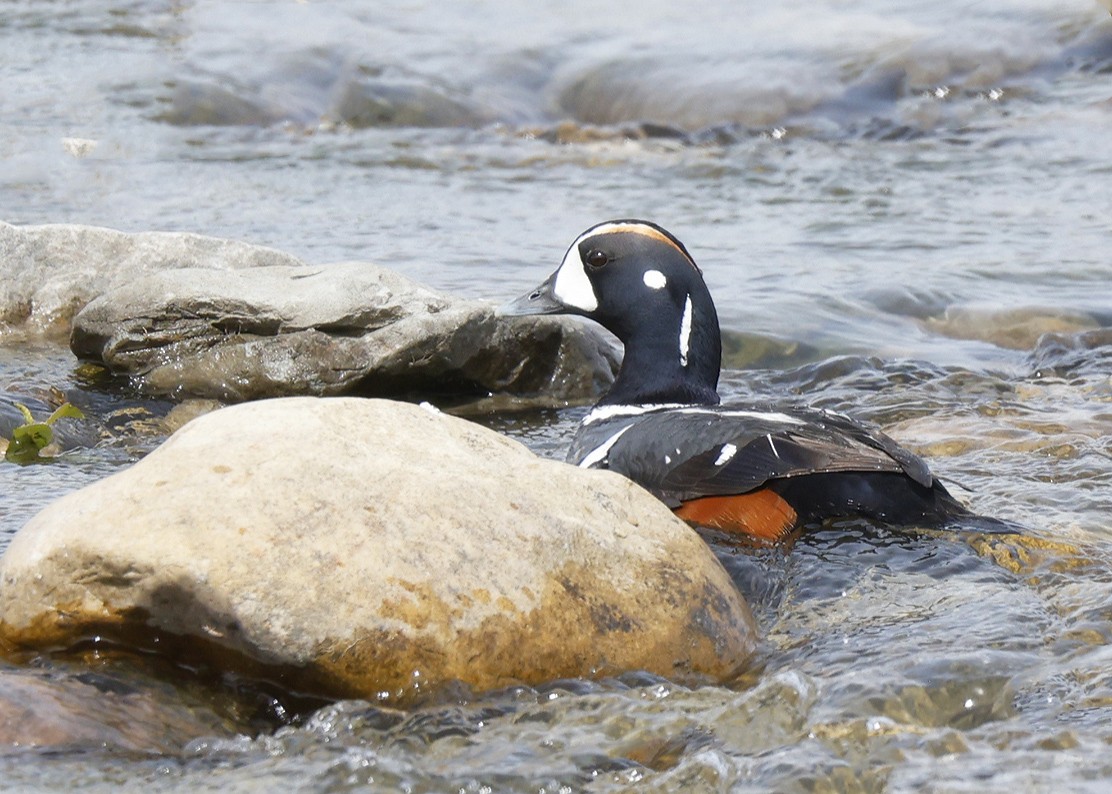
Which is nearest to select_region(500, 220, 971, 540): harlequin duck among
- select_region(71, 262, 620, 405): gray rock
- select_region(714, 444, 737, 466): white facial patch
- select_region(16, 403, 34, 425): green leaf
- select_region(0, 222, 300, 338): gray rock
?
select_region(714, 444, 737, 466): white facial patch

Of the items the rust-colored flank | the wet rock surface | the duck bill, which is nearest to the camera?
the wet rock surface

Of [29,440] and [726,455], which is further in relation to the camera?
[29,440]

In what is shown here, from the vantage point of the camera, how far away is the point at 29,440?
5492 mm

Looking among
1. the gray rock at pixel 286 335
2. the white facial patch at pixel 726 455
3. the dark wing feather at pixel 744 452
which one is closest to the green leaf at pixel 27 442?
the gray rock at pixel 286 335

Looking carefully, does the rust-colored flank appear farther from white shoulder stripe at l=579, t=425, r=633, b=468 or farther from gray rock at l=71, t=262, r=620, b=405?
gray rock at l=71, t=262, r=620, b=405

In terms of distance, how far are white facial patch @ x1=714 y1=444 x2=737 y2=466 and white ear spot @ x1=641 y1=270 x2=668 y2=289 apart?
122 centimetres

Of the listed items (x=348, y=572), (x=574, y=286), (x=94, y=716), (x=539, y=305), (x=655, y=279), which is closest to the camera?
(x=94, y=716)

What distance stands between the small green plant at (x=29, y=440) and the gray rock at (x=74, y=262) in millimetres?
1605

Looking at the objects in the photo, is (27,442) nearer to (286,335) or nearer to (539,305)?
(286,335)

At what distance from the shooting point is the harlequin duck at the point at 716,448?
475 centimetres

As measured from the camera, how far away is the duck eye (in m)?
5.93

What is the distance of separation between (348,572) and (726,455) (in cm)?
153

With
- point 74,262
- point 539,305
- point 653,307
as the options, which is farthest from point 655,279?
point 74,262

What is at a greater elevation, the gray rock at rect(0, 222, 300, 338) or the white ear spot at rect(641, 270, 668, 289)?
the white ear spot at rect(641, 270, 668, 289)
